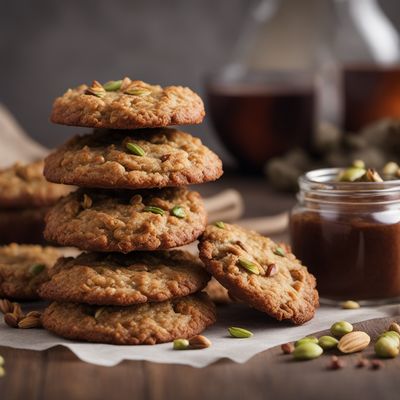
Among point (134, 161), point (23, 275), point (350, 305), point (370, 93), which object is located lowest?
point (350, 305)

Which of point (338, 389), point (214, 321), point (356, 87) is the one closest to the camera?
point (338, 389)

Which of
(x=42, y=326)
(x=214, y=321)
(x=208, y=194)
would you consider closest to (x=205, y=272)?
(x=214, y=321)

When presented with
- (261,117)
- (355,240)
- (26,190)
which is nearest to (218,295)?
(355,240)

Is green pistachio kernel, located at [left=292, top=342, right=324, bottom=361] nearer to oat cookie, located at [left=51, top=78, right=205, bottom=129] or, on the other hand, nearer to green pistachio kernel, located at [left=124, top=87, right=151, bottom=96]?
oat cookie, located at [left=51, top=78, right=205, bottom=129]

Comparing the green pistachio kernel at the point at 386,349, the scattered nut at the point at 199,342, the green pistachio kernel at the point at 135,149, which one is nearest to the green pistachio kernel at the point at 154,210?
the green pistachio kernel at the point at 135,149

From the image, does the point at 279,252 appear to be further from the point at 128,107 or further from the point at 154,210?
the point at 128,107

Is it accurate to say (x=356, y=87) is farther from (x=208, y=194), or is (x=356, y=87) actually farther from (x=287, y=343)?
(x=287, y=343)

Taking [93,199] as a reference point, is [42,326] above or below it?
below
